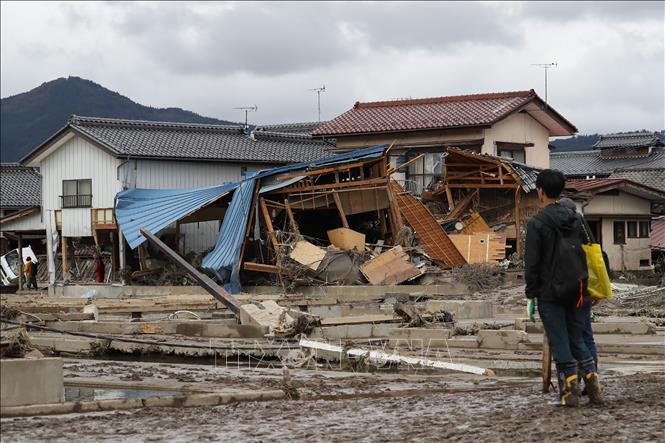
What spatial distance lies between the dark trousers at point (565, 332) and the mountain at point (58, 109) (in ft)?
308

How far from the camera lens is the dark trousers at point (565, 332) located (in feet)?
26.8

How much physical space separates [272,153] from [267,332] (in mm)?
25529

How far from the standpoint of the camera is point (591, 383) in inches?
320

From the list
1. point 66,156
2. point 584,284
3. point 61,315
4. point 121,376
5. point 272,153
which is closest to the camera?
point 584,284

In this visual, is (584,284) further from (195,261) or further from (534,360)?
(195,261)

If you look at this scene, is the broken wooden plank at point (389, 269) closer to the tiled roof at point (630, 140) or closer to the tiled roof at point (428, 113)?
the tiled roof at point (428, 113)

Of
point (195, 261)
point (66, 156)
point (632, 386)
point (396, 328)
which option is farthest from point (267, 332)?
point (66, 156)

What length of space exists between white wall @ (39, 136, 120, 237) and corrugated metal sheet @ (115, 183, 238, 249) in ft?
8.33

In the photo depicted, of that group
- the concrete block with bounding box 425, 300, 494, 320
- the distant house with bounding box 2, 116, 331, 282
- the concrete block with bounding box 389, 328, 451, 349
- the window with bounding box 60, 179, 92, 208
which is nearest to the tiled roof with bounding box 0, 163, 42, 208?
the distant house with bounding box 2, 116, 331, 282

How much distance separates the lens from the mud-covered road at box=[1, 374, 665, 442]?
7066 mm

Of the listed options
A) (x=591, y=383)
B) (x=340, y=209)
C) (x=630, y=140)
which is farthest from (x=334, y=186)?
(x=630, y=140)

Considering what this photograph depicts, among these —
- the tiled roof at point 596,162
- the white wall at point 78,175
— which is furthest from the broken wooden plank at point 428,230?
the tiled roof at point 596,162

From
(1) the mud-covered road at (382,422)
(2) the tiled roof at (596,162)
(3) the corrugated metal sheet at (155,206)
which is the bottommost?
(1) the mud-covered road at (382,422)

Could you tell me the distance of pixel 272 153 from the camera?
1631 inches
